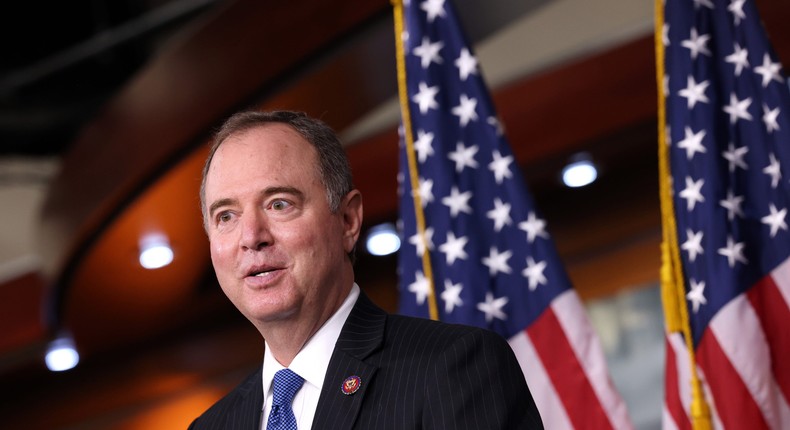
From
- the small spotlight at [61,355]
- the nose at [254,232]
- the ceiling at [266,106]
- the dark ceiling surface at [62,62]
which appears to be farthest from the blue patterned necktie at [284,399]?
the dark ceiling surface at [62,62]

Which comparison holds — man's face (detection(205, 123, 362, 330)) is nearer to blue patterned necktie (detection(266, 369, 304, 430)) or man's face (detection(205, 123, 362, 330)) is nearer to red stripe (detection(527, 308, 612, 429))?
blue patterned necktie (detection(266, 369, 304, 430))

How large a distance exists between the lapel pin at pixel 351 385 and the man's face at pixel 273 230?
0.12 meters

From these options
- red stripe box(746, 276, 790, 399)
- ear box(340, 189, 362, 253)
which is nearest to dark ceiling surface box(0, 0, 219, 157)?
red stripe box(746, 276, 790, 399)

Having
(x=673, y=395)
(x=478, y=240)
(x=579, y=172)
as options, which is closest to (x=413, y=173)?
(x=478, y=240)

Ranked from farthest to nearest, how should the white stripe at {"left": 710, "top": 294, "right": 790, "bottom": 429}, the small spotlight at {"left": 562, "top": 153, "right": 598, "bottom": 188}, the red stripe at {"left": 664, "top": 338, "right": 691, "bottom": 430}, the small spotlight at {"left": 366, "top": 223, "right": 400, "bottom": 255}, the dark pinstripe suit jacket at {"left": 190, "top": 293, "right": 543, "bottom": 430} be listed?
the small spotlight at {"left": 366, "top": 223, "right": 400, "bottom": 255}, the small spotlight at {"left": 562, "top": 153, "right": 598, "bottom": 188}, the red stripe at {"left": 664, "top": 338, "right": 691, "bottom": 430}, the white stripe at {"left": 710, "top": 294, "right": 790, "bottom": 429}, the dark pinstripe suit jacket at {"left": 190, "top": 293, "right": 543, "bottom": 430}

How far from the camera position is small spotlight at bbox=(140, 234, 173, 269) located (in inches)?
A: 216

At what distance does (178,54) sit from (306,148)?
2.87 m

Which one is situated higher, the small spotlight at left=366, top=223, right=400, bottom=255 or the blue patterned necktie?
the small spotlight at left=366, top=223, right=400, bottom=255

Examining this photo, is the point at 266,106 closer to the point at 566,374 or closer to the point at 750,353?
the point at 566,374

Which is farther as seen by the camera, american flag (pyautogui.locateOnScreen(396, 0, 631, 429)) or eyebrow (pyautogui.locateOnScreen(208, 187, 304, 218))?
american flag (pyautogui.locateOnScreen(396, 0, 631, 429))

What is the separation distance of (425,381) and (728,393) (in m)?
1.41

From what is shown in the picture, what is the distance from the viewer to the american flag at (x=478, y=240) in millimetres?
3035

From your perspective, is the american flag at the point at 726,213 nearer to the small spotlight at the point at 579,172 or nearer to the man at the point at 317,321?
the man at the point at 317,321

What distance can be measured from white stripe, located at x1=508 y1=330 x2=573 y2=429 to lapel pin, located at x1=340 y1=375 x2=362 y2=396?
51.9 inches
